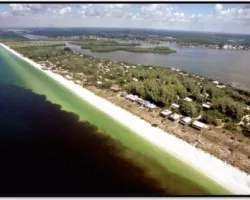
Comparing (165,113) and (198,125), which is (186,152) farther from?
(165,113)

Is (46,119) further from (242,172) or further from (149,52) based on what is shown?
(149,52)

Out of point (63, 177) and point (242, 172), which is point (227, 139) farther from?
point (63, 177)

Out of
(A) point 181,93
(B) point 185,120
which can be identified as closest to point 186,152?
(B) point 185,120

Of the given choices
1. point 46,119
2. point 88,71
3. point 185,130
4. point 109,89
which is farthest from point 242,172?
point 88,71

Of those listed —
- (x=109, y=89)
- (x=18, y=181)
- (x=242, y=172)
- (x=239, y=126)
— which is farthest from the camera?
(x=109, y=89)

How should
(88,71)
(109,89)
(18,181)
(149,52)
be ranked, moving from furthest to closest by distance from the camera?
(149,52) → (88,71) → (109,89) → (18,181)

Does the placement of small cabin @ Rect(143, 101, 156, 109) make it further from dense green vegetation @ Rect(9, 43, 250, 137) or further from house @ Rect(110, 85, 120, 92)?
house @ Rect(110, 85, 120, 92)

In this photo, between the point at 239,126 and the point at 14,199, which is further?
the point at 239,126

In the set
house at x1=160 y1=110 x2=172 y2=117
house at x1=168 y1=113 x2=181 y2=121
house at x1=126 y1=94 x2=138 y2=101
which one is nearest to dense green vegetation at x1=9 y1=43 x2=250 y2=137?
house at x1=126 y1=94 x2=138 y2=101

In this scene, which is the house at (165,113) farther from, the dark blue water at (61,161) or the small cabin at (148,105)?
the dark blue water at (61,161)
